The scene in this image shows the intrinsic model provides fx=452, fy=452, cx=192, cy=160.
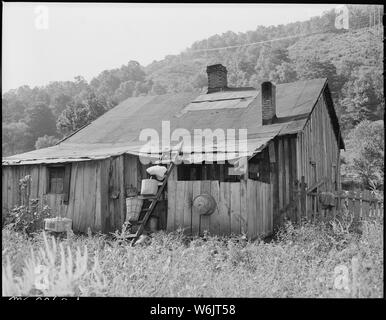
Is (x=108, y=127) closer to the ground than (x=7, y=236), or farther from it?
farther from it

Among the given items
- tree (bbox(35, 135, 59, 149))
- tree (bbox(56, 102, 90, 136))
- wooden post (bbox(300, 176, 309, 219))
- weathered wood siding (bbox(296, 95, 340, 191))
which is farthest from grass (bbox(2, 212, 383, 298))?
tree (bbox(56, 102, 90, 136))

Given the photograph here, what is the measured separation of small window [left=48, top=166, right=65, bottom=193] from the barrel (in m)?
4.50

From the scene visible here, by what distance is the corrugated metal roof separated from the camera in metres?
12.8

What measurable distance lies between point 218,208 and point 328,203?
16.2ft

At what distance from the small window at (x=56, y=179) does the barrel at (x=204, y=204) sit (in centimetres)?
450

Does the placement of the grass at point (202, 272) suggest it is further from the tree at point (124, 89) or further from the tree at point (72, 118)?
the tree at point (124, 89)

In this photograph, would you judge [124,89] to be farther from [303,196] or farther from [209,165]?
[303,196]

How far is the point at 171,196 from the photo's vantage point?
10.5 m

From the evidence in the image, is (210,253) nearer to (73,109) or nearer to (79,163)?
(79,163)

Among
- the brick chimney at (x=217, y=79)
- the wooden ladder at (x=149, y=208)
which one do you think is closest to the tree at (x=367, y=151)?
the brick chimney at (x=217, y=79)

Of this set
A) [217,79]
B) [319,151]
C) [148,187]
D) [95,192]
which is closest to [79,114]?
[217,79]

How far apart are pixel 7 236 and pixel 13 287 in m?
3.05
